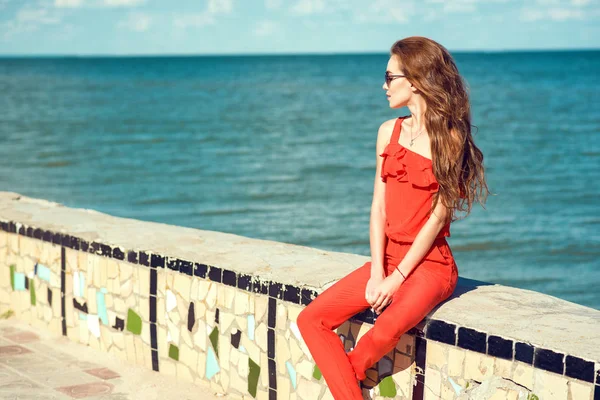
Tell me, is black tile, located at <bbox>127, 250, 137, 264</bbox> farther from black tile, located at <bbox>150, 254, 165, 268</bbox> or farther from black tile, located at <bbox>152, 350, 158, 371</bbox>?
black tile, located at <bbox>152, 350, 158, 371</bbox>

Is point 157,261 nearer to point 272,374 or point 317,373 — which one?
point 272,374

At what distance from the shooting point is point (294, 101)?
145ft

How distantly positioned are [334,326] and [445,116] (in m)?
0.96

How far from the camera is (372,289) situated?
3.26 m

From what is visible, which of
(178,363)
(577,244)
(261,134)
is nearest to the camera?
(178,363)

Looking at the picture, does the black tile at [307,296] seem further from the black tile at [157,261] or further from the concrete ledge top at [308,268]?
the black tile at [157,261]

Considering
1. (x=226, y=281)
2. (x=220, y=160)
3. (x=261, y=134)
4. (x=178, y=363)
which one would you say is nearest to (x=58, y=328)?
(x=178, y=363)

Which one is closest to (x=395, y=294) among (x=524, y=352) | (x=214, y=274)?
(x=524, y=352)

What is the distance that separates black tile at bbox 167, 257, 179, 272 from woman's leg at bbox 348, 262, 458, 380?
126 cm

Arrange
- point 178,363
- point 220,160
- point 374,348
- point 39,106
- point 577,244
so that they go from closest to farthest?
point 374,348 → point 178,363 → point 577,244 → point 220,160 → point 39,106

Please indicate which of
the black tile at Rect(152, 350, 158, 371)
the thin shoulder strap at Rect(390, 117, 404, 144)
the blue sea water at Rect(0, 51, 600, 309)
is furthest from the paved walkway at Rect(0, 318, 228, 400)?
the blue sea water at Rect(0, 51, 600, 309)

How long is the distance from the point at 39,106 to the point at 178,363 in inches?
1352

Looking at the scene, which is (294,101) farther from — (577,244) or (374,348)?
(374,348)

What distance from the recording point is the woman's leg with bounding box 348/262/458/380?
3123 millimetres
